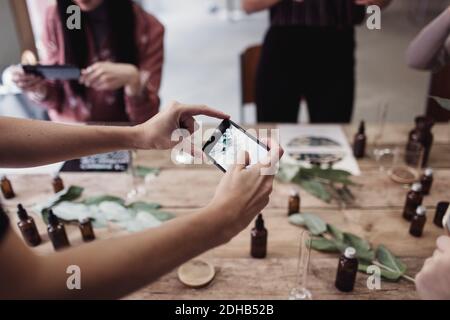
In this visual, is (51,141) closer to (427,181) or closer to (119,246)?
(119,246)

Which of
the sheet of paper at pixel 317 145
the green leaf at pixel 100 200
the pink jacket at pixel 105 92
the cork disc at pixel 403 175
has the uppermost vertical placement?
the pink jacket at pixel 105 92

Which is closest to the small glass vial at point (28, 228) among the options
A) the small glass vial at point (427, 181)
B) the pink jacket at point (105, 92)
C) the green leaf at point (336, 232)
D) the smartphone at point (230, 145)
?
the smartphone at point (230, 145)

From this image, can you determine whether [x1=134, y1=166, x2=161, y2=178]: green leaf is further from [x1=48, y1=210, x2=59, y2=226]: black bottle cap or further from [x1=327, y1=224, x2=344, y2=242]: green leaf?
[x1=327, y1=224, x2=344, y2=242]: green leaf

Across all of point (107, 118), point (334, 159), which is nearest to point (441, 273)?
point (334, 159)

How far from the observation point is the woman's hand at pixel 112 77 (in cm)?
152

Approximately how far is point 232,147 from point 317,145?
29.7 inches

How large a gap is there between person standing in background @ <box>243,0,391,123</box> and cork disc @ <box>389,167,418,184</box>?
538 millimetres

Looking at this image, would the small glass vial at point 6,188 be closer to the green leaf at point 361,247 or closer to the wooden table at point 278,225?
the wooden table at point 278,225

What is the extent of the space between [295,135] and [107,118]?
0.80 m

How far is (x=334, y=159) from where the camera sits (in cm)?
147

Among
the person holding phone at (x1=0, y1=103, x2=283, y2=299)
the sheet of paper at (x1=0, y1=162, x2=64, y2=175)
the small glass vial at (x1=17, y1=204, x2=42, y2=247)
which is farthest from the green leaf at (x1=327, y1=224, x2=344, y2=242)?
the sheet of paper at (x1=0, y1=162, x2=64, y2=175)

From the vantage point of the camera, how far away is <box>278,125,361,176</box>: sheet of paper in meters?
1.46

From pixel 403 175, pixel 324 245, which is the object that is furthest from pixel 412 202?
pixel 324 245

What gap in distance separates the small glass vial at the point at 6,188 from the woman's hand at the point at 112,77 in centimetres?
45
